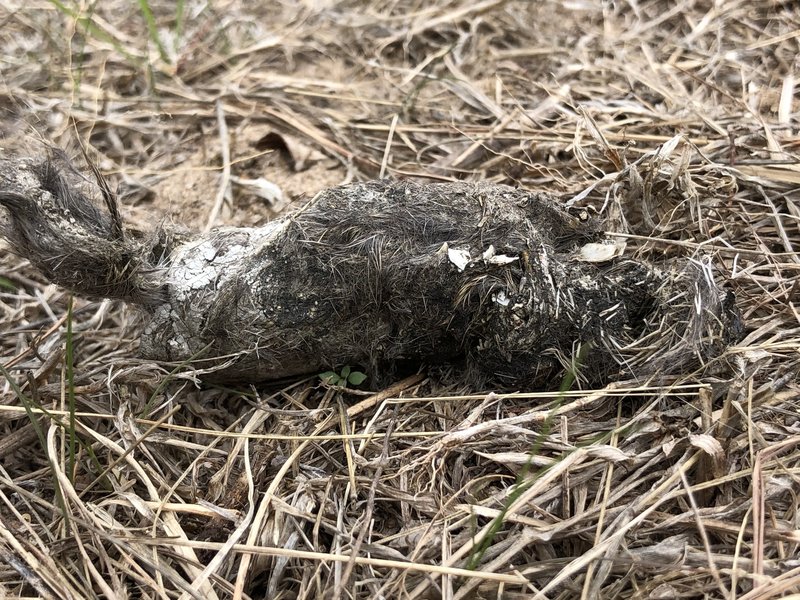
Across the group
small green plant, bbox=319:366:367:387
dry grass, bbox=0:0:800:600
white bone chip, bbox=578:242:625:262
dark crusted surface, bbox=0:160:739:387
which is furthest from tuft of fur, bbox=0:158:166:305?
white bone chip, bbox=578:242:625:262

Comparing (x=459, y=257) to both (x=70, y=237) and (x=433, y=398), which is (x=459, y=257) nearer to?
(x=433, y=398)

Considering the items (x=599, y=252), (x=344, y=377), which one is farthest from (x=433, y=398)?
(x=599, y=252)

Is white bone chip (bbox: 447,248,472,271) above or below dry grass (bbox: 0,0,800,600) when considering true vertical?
above

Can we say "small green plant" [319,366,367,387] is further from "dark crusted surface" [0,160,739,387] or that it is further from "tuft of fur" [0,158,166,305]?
"tuft of fur" [0,158,166,305]

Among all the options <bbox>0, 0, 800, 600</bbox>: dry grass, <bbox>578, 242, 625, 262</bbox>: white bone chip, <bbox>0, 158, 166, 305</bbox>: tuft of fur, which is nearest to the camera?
<bbox>0, 0, 800, 600</bbox>: dry grass

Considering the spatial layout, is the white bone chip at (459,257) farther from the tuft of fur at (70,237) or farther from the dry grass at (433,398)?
the tuft of fur at (70,237)

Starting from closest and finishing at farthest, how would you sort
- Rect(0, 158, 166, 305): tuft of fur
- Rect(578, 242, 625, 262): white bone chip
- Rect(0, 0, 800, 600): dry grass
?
1. Rect(0, 0, 800, 600): dry grass
2. Rect(0, 158, 166, 305): tuft of fur
3. Rect(578, 242, 625, 262): white bone chip
